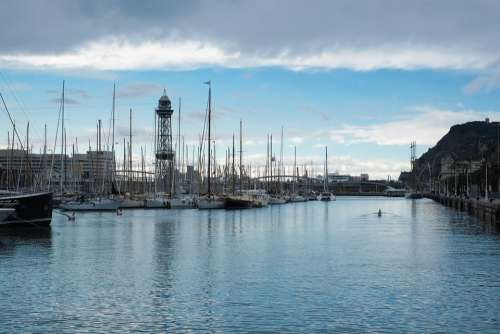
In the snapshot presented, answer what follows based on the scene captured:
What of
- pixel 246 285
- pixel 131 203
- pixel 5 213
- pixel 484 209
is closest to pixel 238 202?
pixel 131 203

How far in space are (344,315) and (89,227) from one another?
4893 cm

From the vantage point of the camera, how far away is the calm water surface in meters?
23.5

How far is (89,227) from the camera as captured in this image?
69.4m

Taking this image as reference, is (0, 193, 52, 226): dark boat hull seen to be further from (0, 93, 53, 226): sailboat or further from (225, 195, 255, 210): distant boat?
(225, 195, 255, 210): distant boat

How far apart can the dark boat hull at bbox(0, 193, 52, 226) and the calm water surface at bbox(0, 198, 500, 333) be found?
7652 millimetres

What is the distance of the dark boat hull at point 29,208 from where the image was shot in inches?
2437

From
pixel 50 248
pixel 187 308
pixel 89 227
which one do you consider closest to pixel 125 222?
pixel 89 227

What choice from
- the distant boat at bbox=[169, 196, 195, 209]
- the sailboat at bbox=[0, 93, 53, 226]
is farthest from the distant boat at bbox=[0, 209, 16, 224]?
the distant boat at bbox=[169, 196, 195, 209]

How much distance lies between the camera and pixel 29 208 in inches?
2549

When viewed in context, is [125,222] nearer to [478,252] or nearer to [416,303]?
[478,252]

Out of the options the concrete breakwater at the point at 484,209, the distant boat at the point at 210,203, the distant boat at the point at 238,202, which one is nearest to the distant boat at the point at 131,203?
the distant boat at the point at 210,203

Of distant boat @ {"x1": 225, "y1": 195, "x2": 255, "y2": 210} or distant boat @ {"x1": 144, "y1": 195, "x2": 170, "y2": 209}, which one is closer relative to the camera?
distant boat @ {"x1": 144, "y1": 195, "x2": 170, "y2": 209}

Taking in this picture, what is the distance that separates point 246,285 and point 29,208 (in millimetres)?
39572

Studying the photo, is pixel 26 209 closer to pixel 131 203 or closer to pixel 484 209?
pixel 131 203
